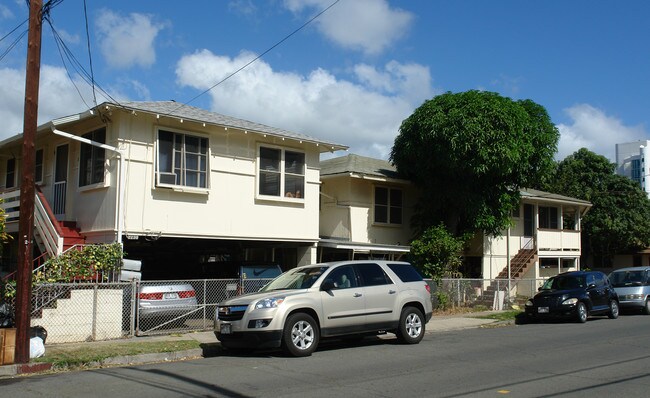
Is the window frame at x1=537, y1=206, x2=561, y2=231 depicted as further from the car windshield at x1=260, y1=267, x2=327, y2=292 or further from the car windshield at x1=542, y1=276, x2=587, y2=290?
the car windshield at x1=260, y1=267, x2=327, y2=292

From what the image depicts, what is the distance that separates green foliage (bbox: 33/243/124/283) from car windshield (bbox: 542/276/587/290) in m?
13.4

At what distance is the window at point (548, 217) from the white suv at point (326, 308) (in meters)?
20.4

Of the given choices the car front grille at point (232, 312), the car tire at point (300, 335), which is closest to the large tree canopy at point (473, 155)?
the car tire at point (300, 335)

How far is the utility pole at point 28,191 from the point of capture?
34.4 feet

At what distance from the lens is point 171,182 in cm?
1719

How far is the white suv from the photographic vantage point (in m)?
11.5

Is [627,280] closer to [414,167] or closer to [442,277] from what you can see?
[442,277]

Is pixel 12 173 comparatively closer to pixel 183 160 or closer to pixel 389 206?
pixel 183 160

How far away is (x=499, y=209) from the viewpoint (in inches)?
986

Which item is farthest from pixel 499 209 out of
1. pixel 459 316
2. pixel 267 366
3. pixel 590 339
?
pixel 267 366

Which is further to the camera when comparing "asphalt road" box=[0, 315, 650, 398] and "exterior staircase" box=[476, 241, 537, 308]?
"exterior staircase" box=[476, 241, 537, 308]

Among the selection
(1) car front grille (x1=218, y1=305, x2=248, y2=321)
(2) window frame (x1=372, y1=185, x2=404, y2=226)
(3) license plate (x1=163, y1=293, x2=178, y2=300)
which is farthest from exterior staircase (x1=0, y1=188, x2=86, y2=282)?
(2) window frame (x1=372, y1=185, x2=404, y2=226)

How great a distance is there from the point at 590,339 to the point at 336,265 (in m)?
6.48

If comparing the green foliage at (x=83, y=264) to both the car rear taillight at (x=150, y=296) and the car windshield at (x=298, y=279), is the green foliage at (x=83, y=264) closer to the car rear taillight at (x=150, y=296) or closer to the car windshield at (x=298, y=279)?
the car rear taillight at (x=150, y=296)
